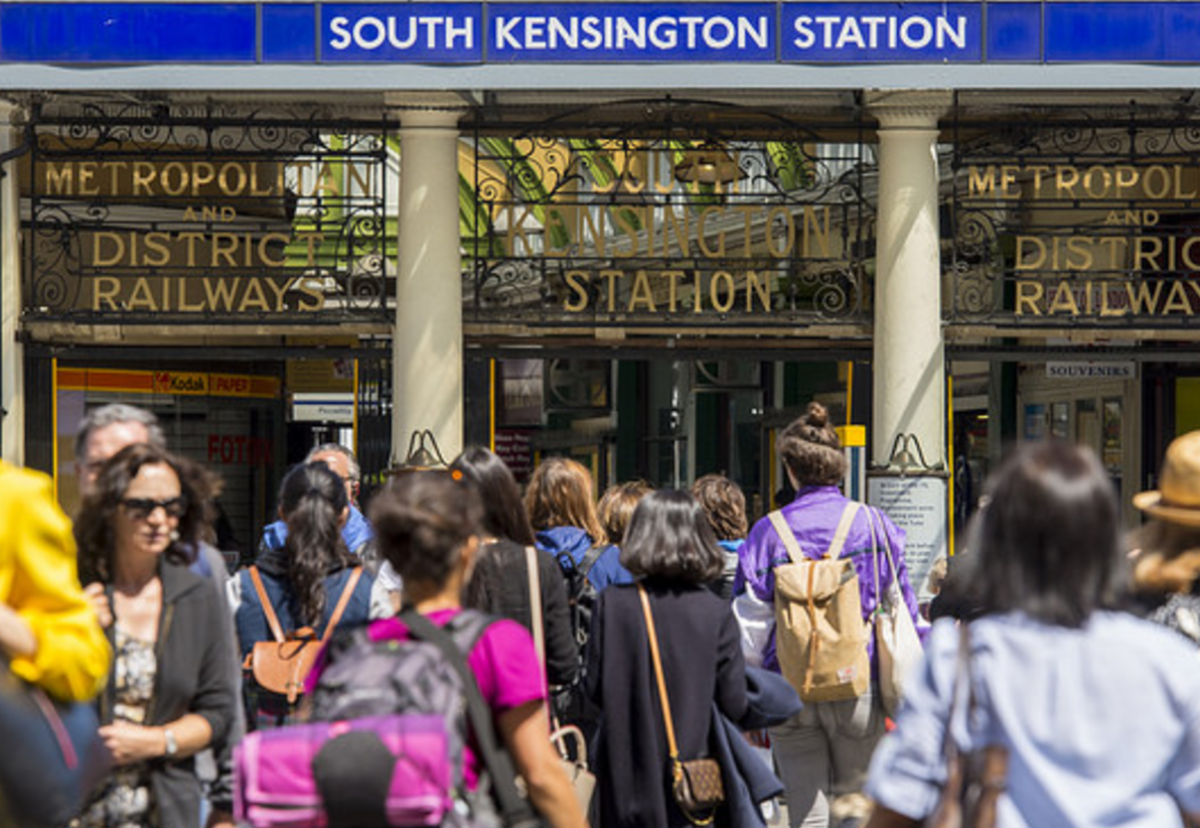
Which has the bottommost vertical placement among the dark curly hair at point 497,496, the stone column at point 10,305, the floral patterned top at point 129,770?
the floral patterned top at point 129,770

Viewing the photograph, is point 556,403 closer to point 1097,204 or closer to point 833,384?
point 833,384

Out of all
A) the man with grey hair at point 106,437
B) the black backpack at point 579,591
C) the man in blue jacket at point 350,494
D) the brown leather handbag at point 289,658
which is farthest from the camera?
the man in blue jacket at point 350,494

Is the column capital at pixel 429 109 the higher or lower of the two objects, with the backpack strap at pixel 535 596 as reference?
higher

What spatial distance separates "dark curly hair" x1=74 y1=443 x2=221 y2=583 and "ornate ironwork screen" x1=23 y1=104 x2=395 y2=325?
31.1ft

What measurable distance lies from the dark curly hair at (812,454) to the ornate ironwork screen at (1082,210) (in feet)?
21.6

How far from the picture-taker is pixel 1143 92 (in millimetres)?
15008

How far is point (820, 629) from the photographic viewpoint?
26.7 ft

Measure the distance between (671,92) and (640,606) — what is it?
847 centimetres

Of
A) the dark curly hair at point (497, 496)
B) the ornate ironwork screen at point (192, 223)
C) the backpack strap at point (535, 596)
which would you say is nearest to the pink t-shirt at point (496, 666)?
the backpack strap at point (535, 596)

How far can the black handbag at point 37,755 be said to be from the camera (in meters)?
4.19

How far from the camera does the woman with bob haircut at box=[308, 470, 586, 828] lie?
440cm

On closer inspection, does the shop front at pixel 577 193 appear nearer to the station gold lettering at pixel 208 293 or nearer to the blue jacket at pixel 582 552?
the station gold lettering at pixel 208 293

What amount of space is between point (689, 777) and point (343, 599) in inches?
47.8

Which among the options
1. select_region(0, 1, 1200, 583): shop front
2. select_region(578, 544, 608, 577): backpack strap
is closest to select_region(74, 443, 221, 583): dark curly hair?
select_region(578, 544, 608, 577): backpack strap
